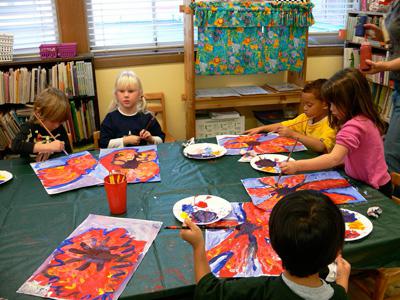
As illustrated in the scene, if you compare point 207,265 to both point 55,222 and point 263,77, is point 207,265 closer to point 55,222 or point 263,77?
point 55,222

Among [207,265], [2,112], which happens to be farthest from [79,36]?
[207,265]

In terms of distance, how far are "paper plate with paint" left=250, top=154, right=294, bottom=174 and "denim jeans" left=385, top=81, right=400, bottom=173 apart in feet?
3.83

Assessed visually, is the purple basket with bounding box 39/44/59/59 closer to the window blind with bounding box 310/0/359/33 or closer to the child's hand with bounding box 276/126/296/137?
the child's hand with bounding box 276/126/296/137

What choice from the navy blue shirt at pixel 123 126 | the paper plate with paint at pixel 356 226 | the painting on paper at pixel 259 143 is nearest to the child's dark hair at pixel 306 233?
the paper plate with paint at pixel 356 226

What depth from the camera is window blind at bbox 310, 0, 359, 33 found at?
4.05m

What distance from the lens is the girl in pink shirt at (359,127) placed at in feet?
5.96

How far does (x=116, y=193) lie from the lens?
147cm

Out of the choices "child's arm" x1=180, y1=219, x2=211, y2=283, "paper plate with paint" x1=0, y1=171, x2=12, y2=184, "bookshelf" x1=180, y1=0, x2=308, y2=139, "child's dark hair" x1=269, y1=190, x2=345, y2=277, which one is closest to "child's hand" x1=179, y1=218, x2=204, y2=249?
"child's arm" x1=180, y1=219, x2=211, y2=283

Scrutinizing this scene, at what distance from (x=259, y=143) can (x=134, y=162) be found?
0.70 meters

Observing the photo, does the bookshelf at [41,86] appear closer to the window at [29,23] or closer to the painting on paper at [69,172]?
the window at [29,23]

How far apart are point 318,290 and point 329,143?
1337 mm

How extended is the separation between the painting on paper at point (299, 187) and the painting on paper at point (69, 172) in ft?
2.23

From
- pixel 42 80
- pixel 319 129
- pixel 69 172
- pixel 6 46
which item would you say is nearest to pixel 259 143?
pixel 319 129

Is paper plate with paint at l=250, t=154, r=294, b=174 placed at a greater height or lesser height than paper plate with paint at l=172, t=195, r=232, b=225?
greater
